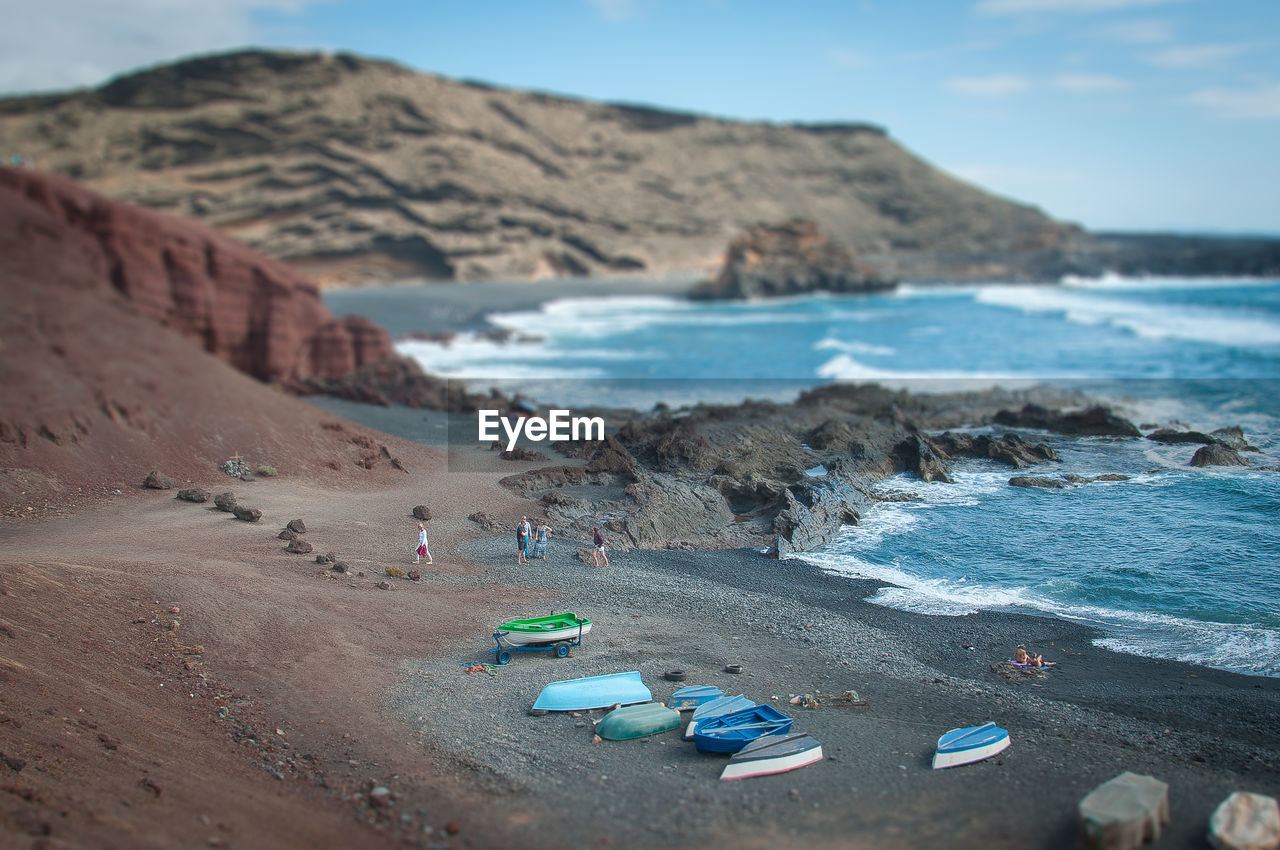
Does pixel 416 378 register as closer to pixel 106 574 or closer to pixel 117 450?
pixel 117 450

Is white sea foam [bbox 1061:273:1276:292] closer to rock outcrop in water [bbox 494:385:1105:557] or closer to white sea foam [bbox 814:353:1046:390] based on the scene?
white sea foam [bbox 814:353:1046:390]

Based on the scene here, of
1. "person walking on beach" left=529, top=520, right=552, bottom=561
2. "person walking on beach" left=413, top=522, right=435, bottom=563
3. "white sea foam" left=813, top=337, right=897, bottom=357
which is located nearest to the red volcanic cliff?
"person walking on beach" left=413, top=522, right=435, bottom=563

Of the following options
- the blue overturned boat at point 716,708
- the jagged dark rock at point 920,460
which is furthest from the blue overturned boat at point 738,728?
the jagged dark rock at point 920,460

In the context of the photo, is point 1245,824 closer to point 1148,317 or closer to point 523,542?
point 523,542

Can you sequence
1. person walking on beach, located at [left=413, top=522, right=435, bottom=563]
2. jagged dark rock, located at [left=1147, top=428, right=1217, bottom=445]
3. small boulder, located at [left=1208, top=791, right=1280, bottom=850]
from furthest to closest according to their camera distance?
jagged dark rock, located at [left=1147, top=428, right=1217, bottom=445] < person walking on beach, located at [left=413, top=522, right=435, bottom=563] < small boulder, located at [left=1208, top=791, right=1280, bottom=850]

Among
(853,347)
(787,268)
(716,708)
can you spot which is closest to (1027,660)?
(716,708)

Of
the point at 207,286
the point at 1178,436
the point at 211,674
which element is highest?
the point at 207,286
